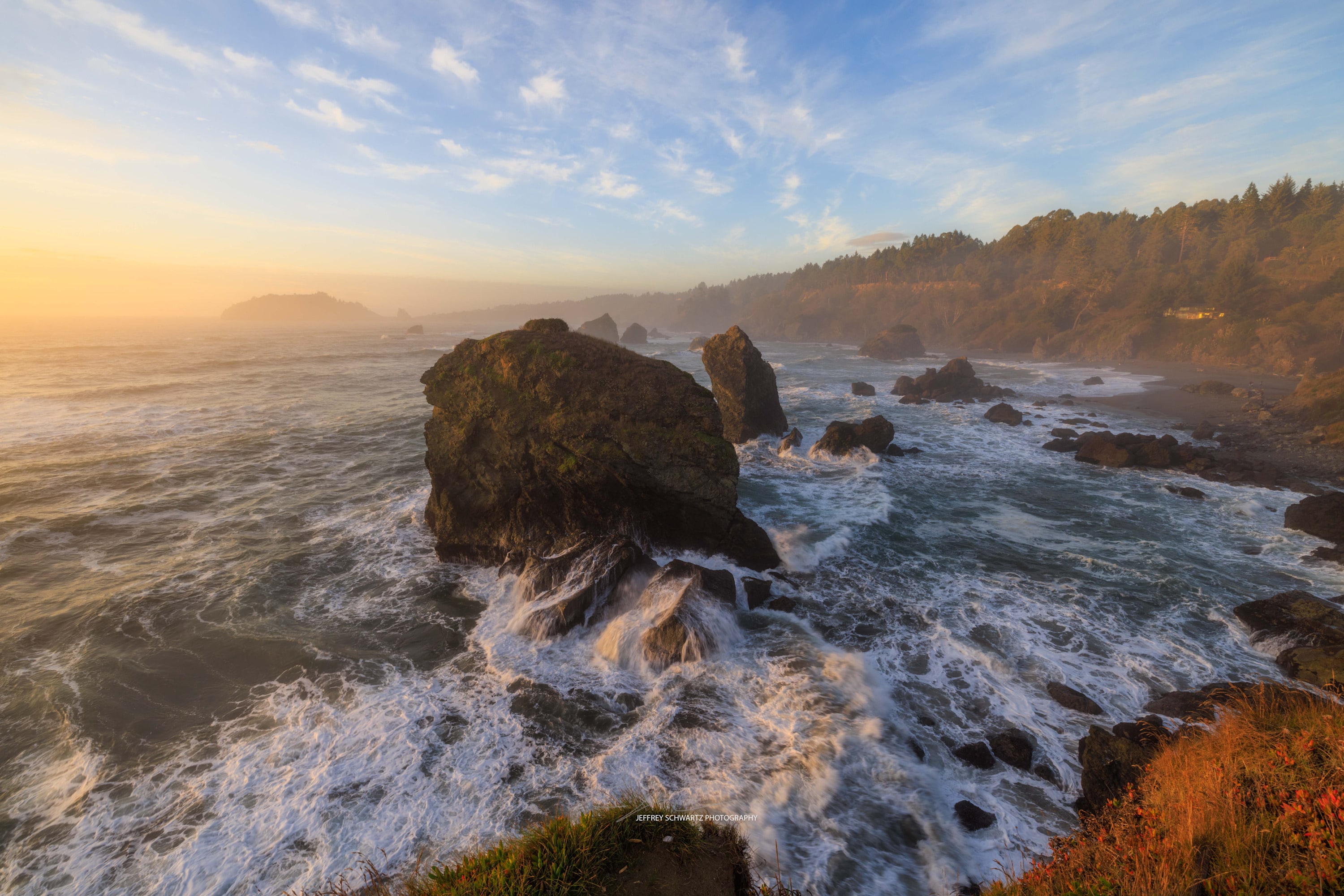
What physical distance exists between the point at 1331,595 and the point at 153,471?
42876 millimetres

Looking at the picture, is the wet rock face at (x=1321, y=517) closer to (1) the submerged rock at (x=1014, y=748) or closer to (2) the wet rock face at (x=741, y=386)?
(1) the submerged rock at (x=1014, y=748)

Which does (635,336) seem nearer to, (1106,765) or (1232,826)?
(1106,765)

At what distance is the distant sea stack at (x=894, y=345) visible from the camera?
7606cm

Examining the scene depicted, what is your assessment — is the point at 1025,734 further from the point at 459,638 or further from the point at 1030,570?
the point at 459,638

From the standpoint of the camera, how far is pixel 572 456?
1522cm

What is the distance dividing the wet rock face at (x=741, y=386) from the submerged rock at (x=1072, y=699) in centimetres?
1892

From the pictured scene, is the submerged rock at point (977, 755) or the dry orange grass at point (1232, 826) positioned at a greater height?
the dry orange grass at point (1232, 826)

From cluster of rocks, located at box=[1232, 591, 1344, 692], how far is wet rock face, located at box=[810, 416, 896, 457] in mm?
14858

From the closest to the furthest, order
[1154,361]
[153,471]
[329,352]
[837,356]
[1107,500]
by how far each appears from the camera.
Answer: [1107,500], [153,471], [1154,361], [329,352], [837,356]

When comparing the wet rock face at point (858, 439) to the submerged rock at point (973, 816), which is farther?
the wet rock face at point (858, 439)

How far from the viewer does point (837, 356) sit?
264 ft

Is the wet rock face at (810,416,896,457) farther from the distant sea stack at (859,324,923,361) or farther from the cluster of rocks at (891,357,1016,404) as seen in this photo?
the distant sea stack at (859,324,923,361)

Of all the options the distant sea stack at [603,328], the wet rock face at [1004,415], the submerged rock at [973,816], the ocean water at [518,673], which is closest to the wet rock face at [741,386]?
the ocean water at [518,673]

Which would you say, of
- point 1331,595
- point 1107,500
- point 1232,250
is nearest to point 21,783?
point 1331,595
